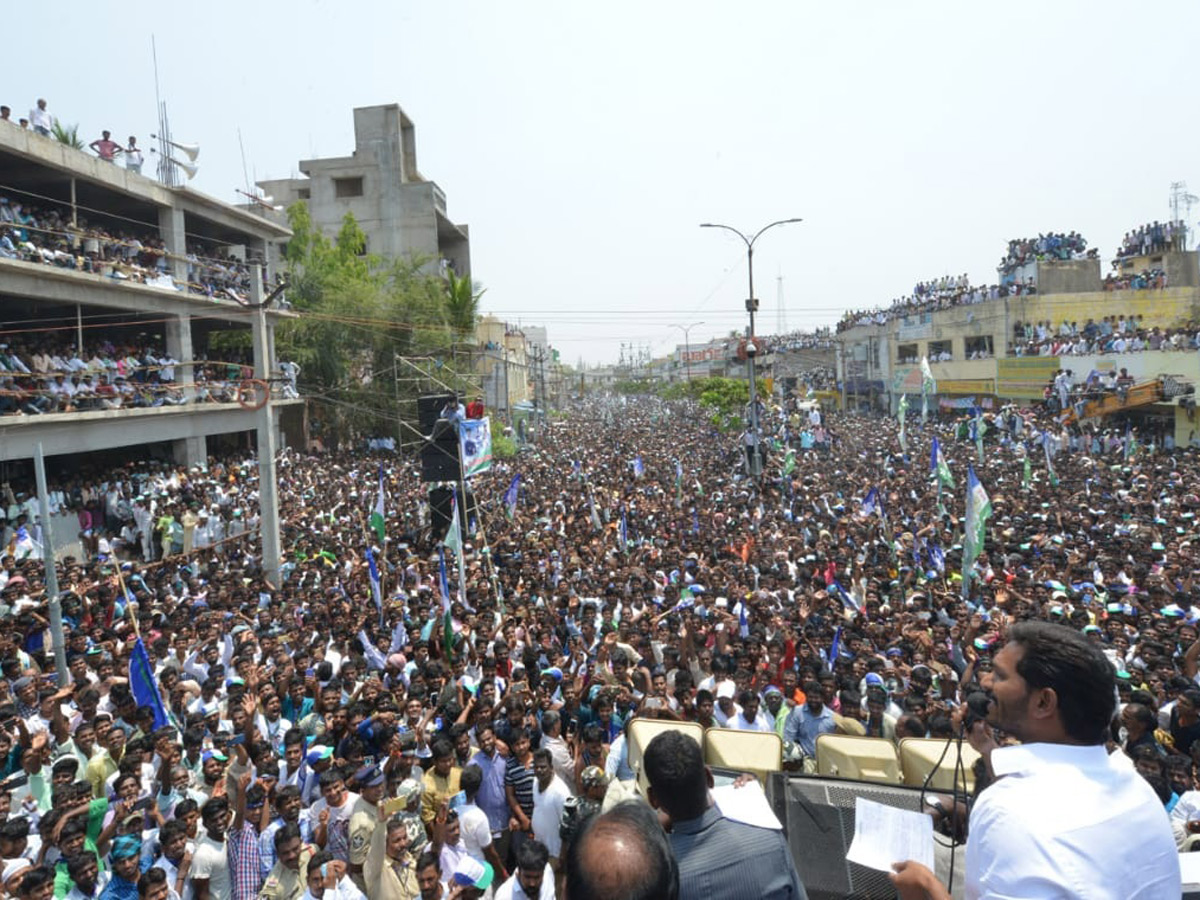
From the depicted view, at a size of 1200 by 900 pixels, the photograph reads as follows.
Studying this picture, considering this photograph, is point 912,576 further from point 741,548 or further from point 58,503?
point 58,503

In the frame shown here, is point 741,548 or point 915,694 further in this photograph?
point 741,548

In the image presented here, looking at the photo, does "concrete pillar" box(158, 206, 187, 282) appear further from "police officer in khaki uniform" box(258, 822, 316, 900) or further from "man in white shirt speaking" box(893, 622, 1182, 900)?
"man in white shirt speaking" box(893, 622, 1182, 900)

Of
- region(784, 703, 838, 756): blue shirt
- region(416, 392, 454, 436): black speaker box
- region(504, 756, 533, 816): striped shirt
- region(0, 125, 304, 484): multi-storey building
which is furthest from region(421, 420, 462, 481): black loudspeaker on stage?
region(504, 756, 533, 816): striped shirt

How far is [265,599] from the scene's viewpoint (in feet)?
36.8

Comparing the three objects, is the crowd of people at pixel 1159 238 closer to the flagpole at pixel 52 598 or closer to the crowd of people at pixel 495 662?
the crowd of people at pixel 495 662

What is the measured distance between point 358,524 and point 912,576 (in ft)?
33.8

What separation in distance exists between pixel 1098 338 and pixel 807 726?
3151cm

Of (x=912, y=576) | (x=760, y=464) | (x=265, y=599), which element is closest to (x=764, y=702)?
(x=912, y=576)

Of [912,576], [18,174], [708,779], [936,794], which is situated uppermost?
[18,174]

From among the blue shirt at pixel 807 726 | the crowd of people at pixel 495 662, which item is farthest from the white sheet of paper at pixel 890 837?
the blue shirt at pixel 807 726

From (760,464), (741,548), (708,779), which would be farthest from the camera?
(760,464)

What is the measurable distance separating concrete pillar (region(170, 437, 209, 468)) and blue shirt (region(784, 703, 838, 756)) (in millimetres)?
19366

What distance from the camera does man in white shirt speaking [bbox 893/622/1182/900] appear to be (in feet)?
5.01

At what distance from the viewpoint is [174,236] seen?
22.3 meters
